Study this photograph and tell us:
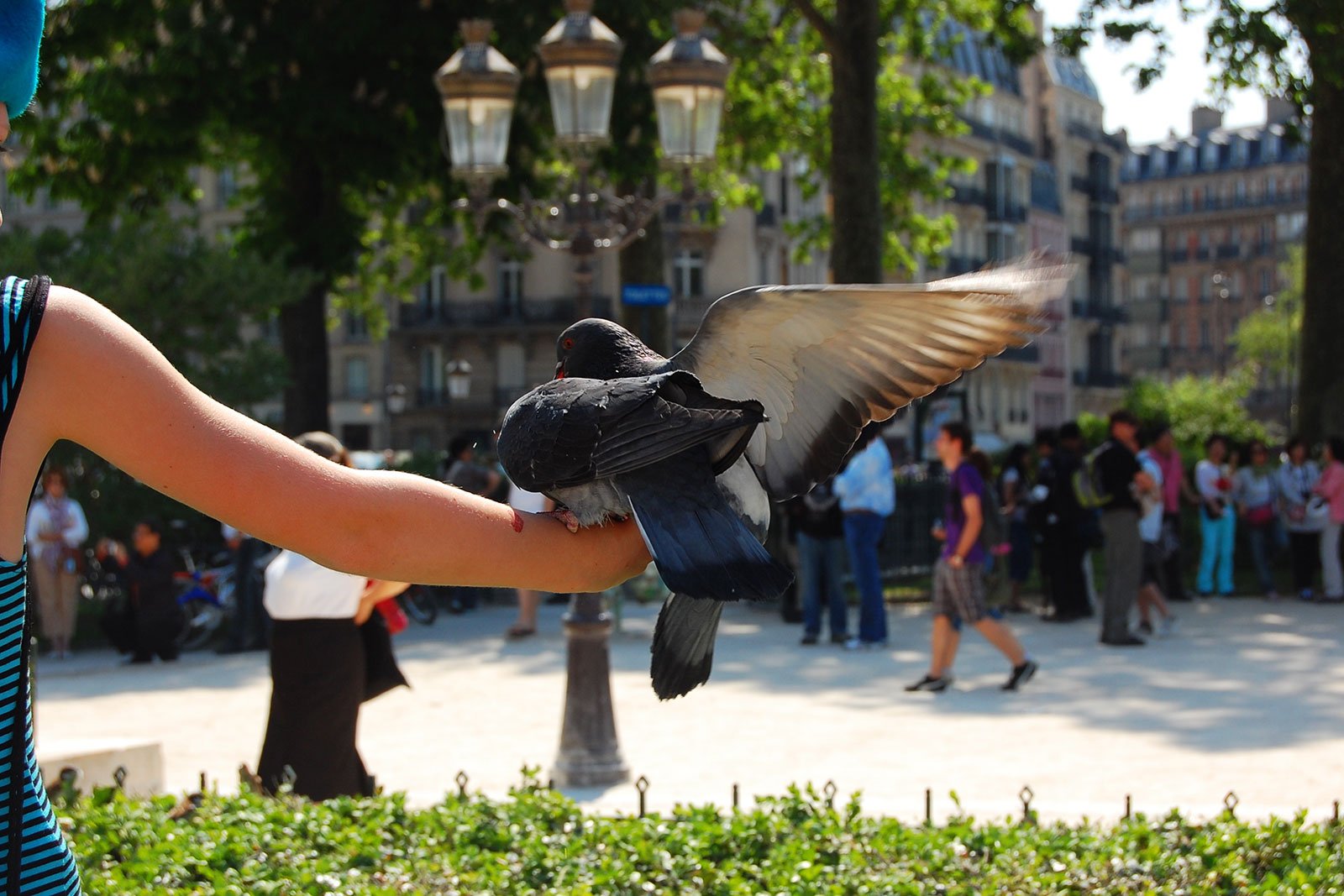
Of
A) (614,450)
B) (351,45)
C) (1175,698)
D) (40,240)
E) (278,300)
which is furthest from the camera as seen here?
(351,45)

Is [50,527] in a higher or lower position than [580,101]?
lower

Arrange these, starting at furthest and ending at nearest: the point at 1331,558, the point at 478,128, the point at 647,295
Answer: the point at 1331,558
the point at 647,295
the point at 478,128

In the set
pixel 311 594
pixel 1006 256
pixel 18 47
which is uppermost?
pixel 1006 256

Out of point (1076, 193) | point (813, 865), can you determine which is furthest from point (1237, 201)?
point (813, 865)

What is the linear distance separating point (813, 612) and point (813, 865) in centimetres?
1065

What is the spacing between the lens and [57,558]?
1568cm

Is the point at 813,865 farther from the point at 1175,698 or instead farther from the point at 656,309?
the point at 656,309

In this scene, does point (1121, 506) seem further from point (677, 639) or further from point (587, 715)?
point (677, 639)

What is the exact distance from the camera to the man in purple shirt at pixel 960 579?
1187cm

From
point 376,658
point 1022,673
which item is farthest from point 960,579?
point 376,658

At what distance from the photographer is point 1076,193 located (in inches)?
3760

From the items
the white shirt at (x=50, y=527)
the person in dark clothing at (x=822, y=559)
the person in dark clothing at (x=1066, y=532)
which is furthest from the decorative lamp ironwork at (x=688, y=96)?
the white shirt at (x=50, y=527)

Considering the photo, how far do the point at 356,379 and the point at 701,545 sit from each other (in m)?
65.1

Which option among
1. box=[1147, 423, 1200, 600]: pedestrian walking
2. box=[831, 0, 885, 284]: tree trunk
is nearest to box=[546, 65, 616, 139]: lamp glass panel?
box=[831, 0, 885, 284]: tree trunk
